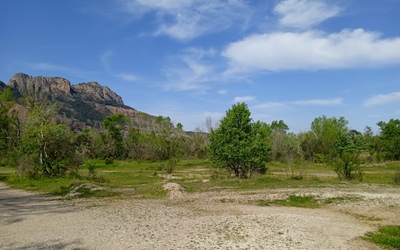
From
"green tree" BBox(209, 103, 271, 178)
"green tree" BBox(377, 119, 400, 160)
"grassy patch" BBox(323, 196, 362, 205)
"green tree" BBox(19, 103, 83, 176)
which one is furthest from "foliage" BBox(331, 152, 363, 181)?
"green tree" BBox(377, 119, 400, 160)

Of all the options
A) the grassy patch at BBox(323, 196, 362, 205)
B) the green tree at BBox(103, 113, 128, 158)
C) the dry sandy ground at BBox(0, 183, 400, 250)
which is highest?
the green tree at BBox(103, 113, 128, 158)

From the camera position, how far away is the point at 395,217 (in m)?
14.9

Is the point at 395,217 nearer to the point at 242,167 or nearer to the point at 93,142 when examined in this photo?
the point at 242,167

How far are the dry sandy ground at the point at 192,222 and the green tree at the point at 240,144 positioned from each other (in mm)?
12550

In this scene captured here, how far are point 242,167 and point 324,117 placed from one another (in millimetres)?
82447

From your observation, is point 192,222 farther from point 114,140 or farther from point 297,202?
point 114,140

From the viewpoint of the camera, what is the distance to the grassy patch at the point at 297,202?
61.4 feet

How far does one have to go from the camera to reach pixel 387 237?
1132 centimetres

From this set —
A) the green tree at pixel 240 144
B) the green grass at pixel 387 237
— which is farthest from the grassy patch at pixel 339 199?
the green tree at pixel 240 144

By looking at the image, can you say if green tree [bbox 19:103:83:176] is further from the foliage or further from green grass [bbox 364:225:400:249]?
green grass [bbox 364:225:400:249]

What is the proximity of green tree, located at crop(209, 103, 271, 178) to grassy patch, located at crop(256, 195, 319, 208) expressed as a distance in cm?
1338

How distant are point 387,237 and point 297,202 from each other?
8041 mm

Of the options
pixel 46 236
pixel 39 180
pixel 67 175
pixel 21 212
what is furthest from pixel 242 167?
pixel 46 236

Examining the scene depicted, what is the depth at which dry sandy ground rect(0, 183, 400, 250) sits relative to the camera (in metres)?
10.8
